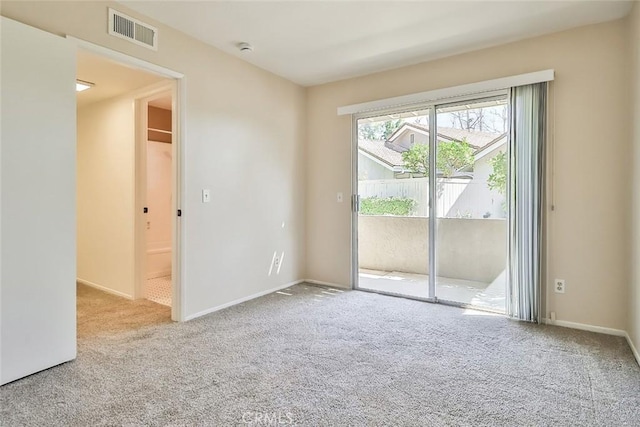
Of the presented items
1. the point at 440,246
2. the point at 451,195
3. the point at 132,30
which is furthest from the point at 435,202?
the point at 132,30

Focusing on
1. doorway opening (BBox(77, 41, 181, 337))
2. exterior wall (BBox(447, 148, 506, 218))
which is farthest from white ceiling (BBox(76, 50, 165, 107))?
exterior wall (BBox(447, 148, 506, 218))

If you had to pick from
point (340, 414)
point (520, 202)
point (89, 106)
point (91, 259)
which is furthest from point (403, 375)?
point (89, 106)

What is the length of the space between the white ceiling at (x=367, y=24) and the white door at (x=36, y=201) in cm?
85

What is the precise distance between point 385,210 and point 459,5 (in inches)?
84.5

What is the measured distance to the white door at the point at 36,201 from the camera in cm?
208

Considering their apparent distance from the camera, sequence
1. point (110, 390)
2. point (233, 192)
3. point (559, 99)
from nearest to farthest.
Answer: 1. point (110, 390)
2. point (559, 99)
3. point (233, 192)

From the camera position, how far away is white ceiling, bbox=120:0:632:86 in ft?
8.87

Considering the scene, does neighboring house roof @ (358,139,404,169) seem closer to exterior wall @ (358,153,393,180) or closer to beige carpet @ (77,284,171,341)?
exterior wall @ (358,153,393,180)

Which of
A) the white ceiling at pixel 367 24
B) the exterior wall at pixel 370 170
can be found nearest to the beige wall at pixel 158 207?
the white ceiling at pixel 367 24

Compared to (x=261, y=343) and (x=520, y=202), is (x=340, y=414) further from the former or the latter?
(x=520, y=202)

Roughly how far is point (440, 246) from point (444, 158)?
927 millimetres

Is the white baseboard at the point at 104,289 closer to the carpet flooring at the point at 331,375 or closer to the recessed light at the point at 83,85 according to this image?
the carpet flooring at the point at 331,375

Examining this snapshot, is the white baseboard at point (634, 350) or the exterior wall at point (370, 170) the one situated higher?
the exterior wall at point (370, 170)

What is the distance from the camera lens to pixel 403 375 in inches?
87.5
